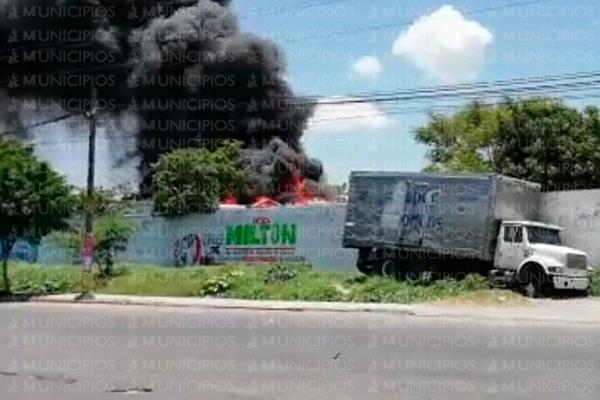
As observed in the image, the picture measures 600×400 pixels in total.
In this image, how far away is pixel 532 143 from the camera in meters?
39.7

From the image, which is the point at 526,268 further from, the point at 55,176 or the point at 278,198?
the point at 278,198

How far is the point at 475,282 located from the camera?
992 inches

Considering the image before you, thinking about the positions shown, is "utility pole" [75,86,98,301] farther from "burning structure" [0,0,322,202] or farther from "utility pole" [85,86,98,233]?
"burning structure" [0,0,322,202]

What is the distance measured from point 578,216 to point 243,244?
12.8m

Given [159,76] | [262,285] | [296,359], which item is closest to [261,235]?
[262,285]

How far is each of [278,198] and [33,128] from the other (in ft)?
41.8

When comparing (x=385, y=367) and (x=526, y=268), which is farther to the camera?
(x=526, y=268)

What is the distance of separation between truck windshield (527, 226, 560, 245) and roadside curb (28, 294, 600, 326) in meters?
2.89

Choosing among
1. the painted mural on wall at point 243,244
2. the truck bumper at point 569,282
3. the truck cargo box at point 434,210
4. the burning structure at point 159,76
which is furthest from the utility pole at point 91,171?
the burning structure at point 159,76

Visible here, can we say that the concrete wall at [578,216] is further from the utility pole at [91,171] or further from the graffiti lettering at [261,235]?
the utility pole at [91,171]

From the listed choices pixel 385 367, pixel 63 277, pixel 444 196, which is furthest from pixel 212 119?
pixel 385 367

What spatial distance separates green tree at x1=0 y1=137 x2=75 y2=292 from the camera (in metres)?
29.7

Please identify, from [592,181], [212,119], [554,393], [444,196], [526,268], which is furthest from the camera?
[212,119]

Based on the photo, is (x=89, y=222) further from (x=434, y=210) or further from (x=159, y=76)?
(x=159, y=76)
